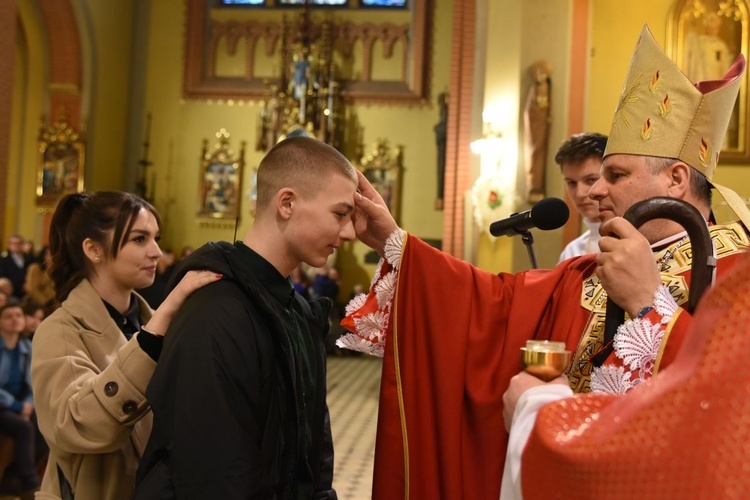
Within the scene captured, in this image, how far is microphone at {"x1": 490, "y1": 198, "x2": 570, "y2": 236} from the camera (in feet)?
7.20

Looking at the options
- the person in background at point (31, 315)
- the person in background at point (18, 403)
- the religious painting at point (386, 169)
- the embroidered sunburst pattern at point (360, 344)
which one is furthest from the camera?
the religious painting at point (386, 169)

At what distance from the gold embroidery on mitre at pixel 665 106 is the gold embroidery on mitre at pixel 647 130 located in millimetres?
53

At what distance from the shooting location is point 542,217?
2.19 meters

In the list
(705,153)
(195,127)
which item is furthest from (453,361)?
(195,127)

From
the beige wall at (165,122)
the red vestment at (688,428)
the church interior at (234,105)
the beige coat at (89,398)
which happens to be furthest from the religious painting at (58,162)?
the red vestment at (688,428)

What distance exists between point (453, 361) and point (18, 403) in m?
3.54

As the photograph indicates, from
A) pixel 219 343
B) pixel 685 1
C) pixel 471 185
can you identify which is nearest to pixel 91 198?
pixel 219 343

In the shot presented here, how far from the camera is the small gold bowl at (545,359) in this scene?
4.62ft

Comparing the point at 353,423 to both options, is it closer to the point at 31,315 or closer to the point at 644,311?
the point at 31,315

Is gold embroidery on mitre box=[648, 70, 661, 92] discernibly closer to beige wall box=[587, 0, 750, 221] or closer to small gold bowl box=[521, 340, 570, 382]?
small gold bowl box=[521, 340, 570, 382]

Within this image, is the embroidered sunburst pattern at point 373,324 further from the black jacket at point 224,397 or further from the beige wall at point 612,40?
the beige wall at point 612,40

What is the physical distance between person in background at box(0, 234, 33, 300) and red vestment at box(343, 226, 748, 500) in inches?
352

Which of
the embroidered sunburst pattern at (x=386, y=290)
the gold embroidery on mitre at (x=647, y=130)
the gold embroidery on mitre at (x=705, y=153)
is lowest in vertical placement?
the embroidered sunburst pattern at (x=386, y=290)

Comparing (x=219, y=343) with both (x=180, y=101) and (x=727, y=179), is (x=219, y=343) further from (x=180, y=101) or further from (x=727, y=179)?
(x=180, y=101)
